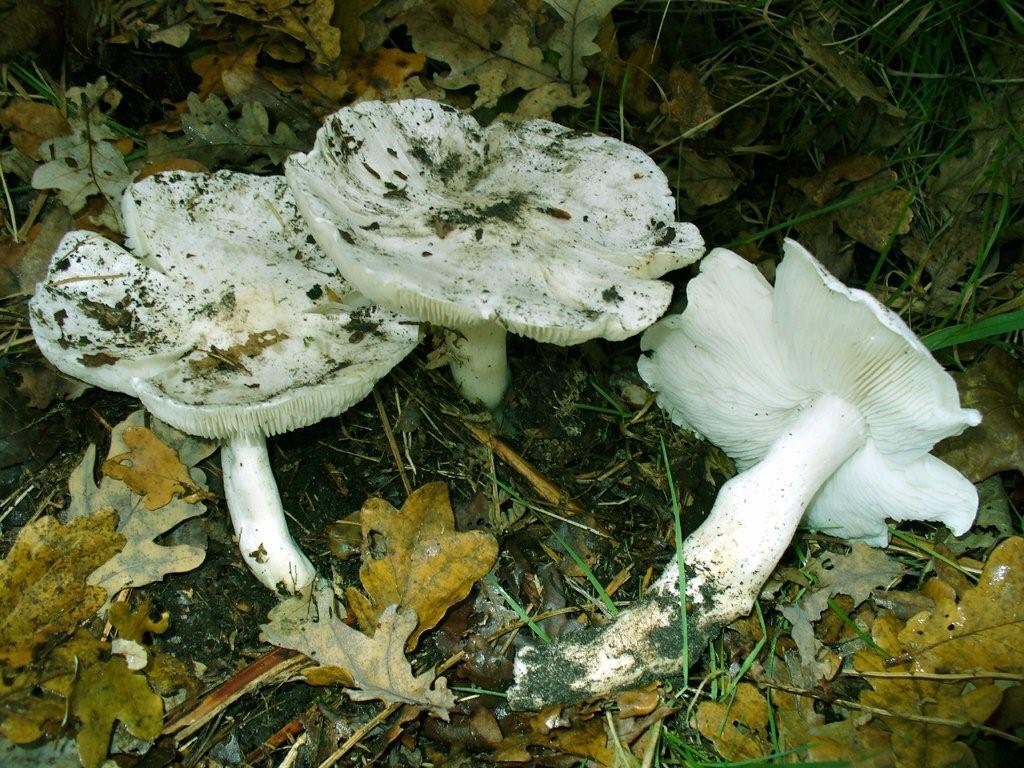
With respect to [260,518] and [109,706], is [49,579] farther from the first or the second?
[260,518]

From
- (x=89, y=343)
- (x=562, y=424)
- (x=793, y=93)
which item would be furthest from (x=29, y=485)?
(x=793, y=93)

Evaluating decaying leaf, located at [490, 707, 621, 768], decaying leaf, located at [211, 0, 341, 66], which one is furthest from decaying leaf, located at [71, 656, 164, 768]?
decaying leaf, located at [211, 0, 341, 66]

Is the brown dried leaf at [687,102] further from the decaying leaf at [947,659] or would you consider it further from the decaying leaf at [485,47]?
the decaying leaf at [947,659]

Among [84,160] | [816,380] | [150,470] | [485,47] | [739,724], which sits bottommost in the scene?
[739,724]

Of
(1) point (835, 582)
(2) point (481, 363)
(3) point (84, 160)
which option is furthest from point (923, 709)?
(3) point (84, 160)

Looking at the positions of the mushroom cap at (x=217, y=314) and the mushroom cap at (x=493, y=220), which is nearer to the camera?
the mushroom cap at (x=493, y=220)

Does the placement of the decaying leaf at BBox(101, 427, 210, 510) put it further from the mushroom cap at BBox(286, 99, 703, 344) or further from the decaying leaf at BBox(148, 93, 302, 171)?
the decaying leaf at BBox(148, 93, 302, 171)

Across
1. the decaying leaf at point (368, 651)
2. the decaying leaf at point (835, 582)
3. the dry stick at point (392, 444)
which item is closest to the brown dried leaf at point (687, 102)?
the dry stick at point (392, 444)
